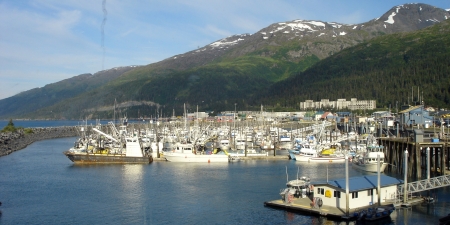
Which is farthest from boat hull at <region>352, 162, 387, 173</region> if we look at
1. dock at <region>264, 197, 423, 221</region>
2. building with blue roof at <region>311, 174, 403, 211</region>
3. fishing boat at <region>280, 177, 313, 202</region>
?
building with blue roof at <region>311, 174, 403, 211</region>

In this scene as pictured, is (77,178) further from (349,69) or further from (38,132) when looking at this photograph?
(349,69)

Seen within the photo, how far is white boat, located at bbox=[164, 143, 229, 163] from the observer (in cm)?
4778

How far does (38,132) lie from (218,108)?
78.0 meters

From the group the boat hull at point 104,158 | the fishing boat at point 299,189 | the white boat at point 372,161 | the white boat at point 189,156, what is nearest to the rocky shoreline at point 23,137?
the boat hull at point 104,158

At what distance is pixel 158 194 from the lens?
3203 centimetres

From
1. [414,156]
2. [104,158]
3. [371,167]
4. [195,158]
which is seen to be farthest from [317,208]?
[104,158]

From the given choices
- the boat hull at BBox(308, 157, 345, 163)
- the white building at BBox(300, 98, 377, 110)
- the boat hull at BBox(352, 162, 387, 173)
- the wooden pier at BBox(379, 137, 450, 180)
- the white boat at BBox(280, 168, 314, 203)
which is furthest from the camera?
the white building at BBox(300, 98, 377, 110)

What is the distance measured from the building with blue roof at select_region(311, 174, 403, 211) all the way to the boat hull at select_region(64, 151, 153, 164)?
84.8 feet

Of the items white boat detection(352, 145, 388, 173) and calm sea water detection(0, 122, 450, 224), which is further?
white boat detection(352, 145, 388, 173)

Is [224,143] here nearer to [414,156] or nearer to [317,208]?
[414,156]

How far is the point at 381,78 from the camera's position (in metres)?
126

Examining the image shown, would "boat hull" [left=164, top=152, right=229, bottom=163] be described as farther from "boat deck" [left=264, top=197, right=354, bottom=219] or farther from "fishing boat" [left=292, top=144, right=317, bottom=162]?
"boat deck" [left=264, top=197, right=354, bottom=219]

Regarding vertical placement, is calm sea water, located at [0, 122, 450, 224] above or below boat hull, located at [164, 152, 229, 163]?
below

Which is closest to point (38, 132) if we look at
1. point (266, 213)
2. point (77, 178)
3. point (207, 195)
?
point (77, 178)
